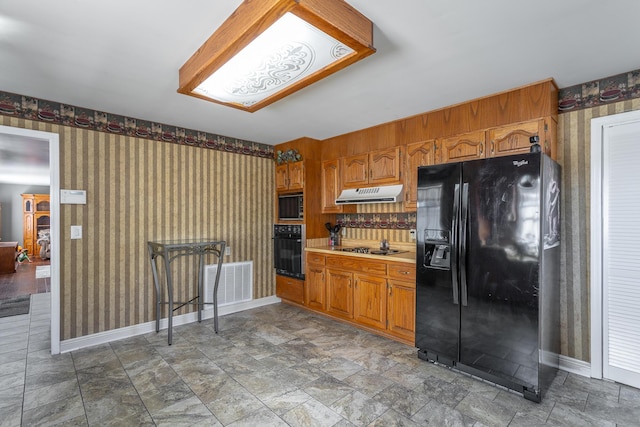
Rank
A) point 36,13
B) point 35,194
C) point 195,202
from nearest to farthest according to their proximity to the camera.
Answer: point 36,13 < point 195,202 < point 35,194

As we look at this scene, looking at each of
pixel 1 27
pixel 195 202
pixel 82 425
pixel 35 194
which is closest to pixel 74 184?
pixel 195 202

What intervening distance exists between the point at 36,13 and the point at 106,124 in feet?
5.99

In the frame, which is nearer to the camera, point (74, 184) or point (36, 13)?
point (36, 13)

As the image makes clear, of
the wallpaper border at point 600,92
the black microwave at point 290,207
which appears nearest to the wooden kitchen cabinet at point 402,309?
the black microwave at point 290,207

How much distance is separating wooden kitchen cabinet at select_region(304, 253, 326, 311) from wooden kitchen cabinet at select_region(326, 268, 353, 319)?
112 millimetres

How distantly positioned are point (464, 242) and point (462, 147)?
1022mm

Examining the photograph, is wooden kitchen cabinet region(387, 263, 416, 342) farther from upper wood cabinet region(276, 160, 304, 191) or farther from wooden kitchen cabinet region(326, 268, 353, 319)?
upper wood cabinet region(276, 160, 304, 191)

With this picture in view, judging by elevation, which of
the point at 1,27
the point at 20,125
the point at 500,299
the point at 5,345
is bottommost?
→ the point at 5,345

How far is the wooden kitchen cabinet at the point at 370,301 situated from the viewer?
11.0ft

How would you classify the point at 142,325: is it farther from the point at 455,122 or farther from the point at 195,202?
the point at 455,122

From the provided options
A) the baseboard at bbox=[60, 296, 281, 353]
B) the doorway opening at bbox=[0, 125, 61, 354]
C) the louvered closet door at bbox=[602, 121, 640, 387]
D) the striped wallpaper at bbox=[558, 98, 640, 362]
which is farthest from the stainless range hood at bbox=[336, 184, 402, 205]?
the doorway opening at bbox=[0, 125, 61, 354]

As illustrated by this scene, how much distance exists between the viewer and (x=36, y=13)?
1.68 meters

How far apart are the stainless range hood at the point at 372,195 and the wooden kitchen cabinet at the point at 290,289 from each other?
4.46ft

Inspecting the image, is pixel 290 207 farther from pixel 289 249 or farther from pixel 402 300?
pixel 402 300
